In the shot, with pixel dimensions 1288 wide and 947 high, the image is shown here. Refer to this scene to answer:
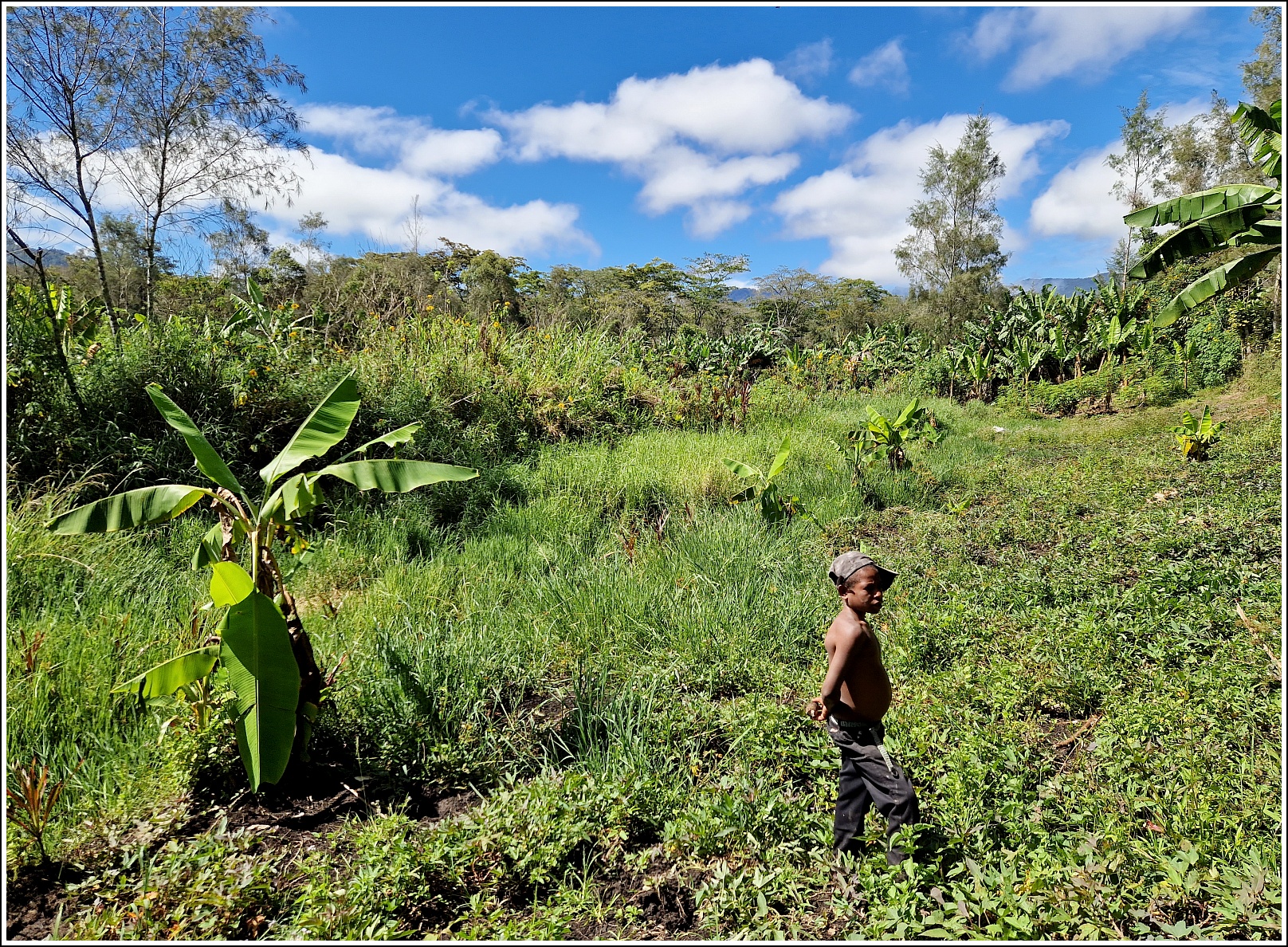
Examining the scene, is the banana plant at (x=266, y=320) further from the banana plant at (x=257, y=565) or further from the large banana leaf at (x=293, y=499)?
the large banana leaf at (x=293, y=499)

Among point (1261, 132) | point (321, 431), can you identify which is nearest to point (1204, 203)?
point (1261, 132)

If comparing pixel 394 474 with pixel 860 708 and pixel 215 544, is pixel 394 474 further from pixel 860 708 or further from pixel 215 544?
pixel 860 708

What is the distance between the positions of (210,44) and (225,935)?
38.6 feet

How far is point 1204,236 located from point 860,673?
16.9 feet

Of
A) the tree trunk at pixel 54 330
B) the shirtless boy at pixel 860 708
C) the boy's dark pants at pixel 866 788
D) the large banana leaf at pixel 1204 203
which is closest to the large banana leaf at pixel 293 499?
the shirtless boy at pixel 860 708

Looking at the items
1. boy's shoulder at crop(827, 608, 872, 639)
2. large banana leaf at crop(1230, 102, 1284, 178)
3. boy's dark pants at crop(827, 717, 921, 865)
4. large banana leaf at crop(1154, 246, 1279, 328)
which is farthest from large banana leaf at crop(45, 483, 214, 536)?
large banana leaf at crop(1230, 102, 1284, 178)

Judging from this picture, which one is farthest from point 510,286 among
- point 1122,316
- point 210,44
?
point 1122,316

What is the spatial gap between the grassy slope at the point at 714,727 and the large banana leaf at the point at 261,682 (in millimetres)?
301

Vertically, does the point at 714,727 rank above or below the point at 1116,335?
below

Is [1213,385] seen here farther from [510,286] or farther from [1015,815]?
[510,286]

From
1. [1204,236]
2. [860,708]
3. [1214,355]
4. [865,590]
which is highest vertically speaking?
[1214,355]

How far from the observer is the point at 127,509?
2.40 meters

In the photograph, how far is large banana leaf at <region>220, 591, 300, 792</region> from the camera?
1.97m

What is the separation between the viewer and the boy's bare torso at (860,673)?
1.97 m
